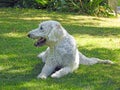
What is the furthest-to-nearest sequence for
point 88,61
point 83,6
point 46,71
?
1. point 83,6
2. point 88,61
3. point 46,71

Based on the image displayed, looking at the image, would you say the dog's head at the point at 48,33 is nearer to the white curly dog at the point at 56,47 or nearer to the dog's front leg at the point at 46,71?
the white curly dog at the point at 56,47

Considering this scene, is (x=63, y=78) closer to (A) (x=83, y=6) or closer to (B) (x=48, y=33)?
(B) (x=48, y=33)

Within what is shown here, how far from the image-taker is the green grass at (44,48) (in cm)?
546

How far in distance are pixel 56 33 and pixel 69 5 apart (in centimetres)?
812

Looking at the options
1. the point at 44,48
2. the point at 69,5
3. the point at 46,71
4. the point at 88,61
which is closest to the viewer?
the point at 46,71

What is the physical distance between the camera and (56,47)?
584 centimetres

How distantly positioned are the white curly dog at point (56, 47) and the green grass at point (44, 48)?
5.9 inches

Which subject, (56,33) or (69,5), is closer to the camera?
(56,33)

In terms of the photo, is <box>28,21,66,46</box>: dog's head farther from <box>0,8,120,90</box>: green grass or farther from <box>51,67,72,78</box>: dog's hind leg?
<box>0,8,120,90</box>: green grass

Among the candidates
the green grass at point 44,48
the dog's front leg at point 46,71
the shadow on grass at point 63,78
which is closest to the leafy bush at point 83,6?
the green grass at point 44,48

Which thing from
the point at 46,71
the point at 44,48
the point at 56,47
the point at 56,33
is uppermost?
the point at 56,33

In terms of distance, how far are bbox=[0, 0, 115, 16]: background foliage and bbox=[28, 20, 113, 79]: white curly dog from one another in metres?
7.12

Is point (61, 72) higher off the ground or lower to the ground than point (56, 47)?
lower

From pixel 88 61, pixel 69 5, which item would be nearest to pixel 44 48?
pixel 88 61
